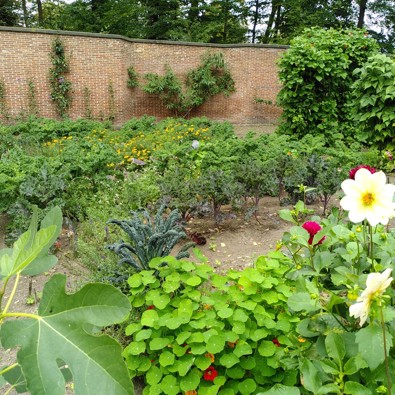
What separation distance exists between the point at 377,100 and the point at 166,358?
617cm

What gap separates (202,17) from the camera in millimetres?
21547

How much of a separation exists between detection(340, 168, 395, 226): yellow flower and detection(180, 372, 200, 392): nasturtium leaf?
4.16 feet

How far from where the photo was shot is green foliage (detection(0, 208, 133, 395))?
0.60m

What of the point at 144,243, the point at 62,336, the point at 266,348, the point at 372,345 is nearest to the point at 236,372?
the point at 266,348

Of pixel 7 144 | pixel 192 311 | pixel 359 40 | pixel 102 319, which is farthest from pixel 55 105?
pixel 102 319

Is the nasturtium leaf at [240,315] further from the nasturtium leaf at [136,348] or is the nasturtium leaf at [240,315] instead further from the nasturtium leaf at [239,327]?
the nasturtium leaf at [136,348]

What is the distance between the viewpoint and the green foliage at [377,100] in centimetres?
664

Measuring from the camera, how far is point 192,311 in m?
2.16

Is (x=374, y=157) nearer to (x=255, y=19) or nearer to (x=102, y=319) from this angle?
(x=102, y=319)

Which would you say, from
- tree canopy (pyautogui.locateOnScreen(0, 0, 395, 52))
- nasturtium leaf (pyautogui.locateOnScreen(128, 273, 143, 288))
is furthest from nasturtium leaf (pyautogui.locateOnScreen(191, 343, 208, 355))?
tree canopy (pyautogui.locateOnScreen(0, 0, 395, 52))

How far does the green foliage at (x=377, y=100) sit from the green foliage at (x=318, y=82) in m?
1.36

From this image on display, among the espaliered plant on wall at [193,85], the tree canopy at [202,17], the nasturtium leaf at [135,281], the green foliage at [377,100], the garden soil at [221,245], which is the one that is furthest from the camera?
the tree canopy at [202,17]

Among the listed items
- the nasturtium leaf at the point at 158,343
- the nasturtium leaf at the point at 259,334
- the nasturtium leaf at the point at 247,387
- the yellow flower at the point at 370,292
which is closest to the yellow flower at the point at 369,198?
the yellow flower at the point at 370,292

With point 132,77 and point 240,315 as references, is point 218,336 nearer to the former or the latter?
point 240,315
